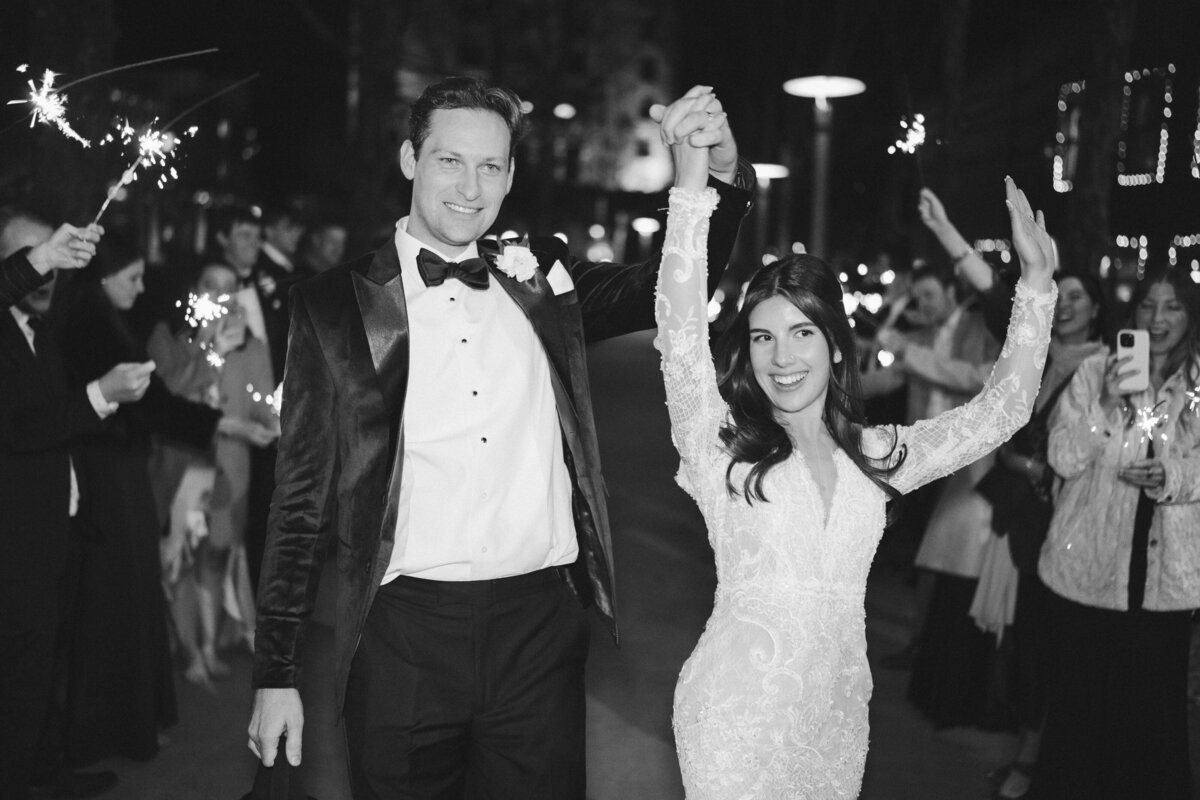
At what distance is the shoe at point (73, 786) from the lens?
4.76 metres

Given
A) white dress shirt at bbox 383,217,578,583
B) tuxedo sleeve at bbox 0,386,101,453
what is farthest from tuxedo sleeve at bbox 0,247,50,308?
white dress shirt at bbox 383,217,578,583

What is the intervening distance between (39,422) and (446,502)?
7.20 ft

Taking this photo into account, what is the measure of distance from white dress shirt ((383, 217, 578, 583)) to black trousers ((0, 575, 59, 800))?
2.14 metres

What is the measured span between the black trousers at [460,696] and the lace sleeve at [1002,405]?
938 millimetres

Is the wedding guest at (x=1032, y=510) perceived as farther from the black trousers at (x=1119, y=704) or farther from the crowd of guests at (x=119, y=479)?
the crowd of guests at (x=119, y=479)

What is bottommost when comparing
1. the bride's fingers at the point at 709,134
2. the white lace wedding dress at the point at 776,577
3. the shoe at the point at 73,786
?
the shoe at the point at 73,786

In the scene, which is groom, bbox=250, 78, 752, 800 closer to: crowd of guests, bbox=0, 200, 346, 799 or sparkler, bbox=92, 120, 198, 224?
crowd of guests, bbox=0, 200, 346, 799

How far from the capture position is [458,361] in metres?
2.74

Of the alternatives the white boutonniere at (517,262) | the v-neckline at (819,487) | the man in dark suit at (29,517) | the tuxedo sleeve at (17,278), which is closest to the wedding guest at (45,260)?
the tuxedo sleeve at (17,278)

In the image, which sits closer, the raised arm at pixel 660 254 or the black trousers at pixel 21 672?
the raised arm at pixel 660 254

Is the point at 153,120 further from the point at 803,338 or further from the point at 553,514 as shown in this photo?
the point at 803,338

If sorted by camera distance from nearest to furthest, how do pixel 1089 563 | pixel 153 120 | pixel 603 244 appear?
pixel 153 120, pixel 1089 563, pixel 603 244

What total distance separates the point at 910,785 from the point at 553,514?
2939 mm

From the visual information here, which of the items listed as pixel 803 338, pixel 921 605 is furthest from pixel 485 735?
pixel 921 605
